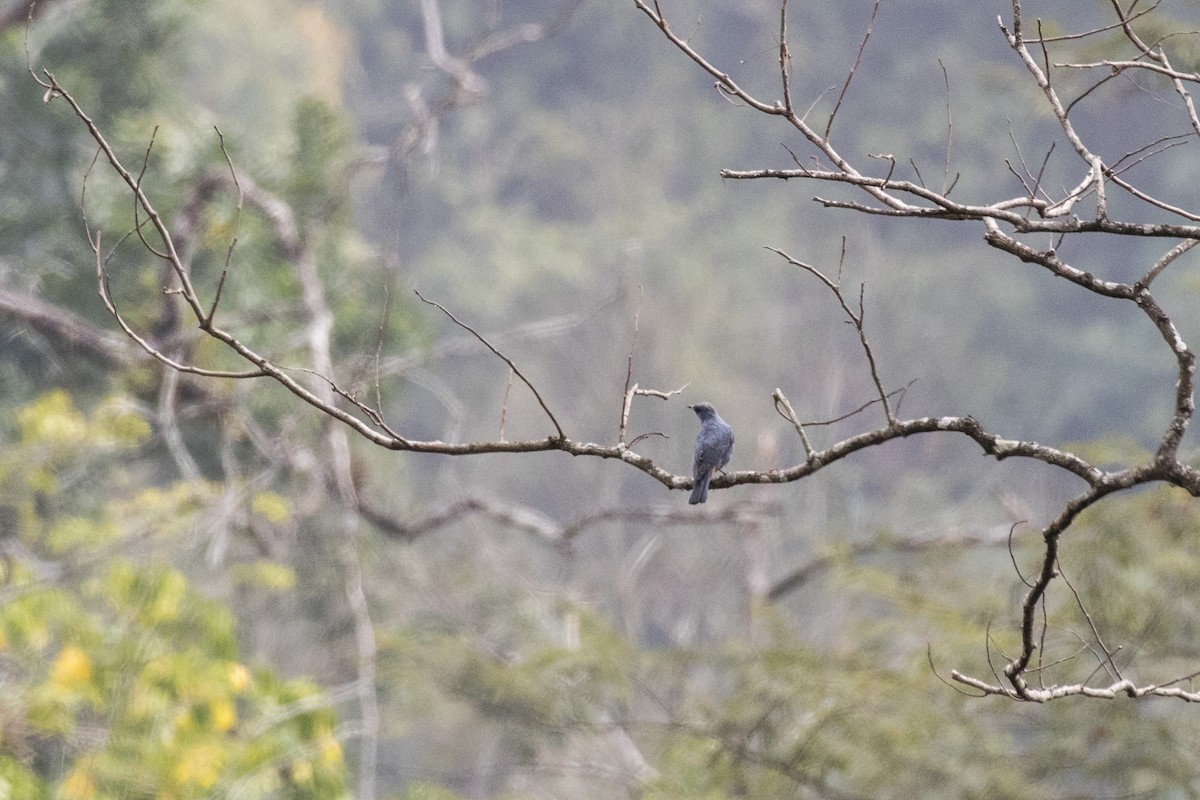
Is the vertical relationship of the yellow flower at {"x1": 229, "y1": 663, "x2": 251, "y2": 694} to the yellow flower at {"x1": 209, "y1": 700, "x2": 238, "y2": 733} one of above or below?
above

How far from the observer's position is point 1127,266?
2262 centimetres

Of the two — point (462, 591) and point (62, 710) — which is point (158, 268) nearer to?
point (462, 591)

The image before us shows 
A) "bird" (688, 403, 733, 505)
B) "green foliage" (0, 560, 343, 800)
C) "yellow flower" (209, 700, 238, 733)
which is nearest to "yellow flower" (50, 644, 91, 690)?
"green foliage" (0, 560, 343, 800)

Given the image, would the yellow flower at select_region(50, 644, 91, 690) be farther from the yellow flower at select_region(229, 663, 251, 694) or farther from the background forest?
the yellow flower at select_region(229, 663, 251, 694)

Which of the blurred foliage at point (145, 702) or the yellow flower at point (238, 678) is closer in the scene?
the blurred foliage at point (145, 702)

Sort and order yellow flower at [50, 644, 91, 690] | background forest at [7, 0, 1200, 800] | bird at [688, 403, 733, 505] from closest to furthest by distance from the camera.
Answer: bird at [688, 403, 733, 505] → yellow flower at [50, 644, 91, 690] → background forest at [7, 0, 1200, 800]

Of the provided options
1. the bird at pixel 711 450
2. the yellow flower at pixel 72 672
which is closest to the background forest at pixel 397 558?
the yellow flower at pixel 72 672

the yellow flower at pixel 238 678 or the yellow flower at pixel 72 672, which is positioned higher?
the yellow flower at pixel 238 678

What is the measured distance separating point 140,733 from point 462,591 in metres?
5.13

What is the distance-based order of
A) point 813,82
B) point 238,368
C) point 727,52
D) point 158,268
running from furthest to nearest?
point 727,52 < point 813,82 < point 158,268 < point 238,368

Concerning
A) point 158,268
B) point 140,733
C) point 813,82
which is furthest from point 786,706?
point 813,82

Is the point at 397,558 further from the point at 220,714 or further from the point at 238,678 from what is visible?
the point at 238,678

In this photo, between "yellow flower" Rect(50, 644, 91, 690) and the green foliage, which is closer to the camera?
the green foliage

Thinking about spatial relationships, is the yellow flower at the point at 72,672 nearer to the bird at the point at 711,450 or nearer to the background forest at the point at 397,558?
the background forest at the point at 397,558
